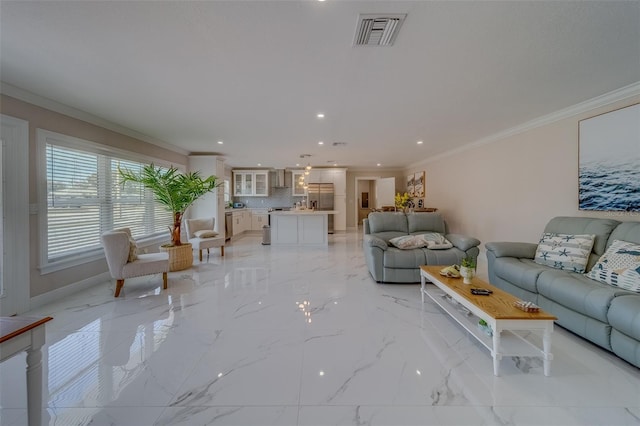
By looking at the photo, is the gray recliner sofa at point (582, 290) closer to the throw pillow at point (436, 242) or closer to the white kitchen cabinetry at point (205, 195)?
the throw pillow at point (436, 242)

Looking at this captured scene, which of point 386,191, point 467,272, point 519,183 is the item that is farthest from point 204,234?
point 386,191

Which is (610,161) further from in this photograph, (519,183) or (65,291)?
(65,291)

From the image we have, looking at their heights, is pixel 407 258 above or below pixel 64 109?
below

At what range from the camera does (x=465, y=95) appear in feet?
9.80

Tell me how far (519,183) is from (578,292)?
2.56 metres

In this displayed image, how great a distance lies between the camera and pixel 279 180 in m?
9.39

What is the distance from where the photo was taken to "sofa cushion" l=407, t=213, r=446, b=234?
4.47 m

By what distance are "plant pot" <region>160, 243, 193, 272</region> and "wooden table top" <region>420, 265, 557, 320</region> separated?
4.14m

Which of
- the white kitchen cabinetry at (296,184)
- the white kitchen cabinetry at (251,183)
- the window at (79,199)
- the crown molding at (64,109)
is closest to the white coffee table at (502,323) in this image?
the window at (79,199)

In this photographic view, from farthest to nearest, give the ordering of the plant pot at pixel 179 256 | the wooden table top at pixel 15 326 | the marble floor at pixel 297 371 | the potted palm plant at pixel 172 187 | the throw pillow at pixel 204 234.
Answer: the throw pillow at pixel 204 234 → the plant pot at pixel 179 256 → the potted palm plant at pixel 172 187 → the marble floor at pixel 297 371 → the wooden table top at pixel 15 326

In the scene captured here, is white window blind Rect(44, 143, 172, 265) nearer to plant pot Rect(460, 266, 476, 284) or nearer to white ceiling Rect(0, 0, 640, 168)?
white ceiling Rect(0, 0, 640, 168)

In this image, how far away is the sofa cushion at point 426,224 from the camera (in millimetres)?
4469

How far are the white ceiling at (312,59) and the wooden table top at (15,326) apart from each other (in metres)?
1.91

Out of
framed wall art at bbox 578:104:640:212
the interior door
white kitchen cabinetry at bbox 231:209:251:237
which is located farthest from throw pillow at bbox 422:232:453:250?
white kitchen cabinetry at bbox 231:209:251:237
